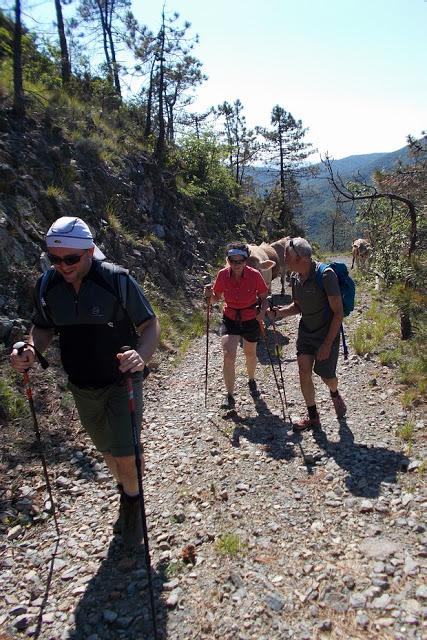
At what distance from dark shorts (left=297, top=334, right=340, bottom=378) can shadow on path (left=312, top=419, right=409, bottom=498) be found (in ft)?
3.13

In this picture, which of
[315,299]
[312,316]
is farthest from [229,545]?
[315,299]

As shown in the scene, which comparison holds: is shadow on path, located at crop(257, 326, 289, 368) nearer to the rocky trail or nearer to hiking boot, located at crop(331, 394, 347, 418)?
hiking boot, located at crop(331, 394, 347, 418)

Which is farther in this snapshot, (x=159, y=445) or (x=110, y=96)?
(x=110, y=96)

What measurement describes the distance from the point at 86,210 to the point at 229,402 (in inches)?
294

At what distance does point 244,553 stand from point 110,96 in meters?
23.6

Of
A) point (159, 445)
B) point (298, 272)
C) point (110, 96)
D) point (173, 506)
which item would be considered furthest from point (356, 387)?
point (110, 96)

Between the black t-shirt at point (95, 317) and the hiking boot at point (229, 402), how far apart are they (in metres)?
4.07

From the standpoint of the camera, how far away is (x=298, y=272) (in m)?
6.11

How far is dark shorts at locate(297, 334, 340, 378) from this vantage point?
639cm

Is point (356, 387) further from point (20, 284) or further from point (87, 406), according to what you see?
point (20, 284)

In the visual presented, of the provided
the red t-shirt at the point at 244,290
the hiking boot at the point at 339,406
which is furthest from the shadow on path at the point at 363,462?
the red t-shirt at the point at 244,290

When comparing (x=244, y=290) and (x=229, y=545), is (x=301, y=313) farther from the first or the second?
(x=229, y=545)

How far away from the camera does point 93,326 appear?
13.2ft

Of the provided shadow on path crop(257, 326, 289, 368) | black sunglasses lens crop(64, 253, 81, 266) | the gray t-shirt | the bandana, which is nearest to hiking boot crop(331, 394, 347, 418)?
the gray t-shirt
